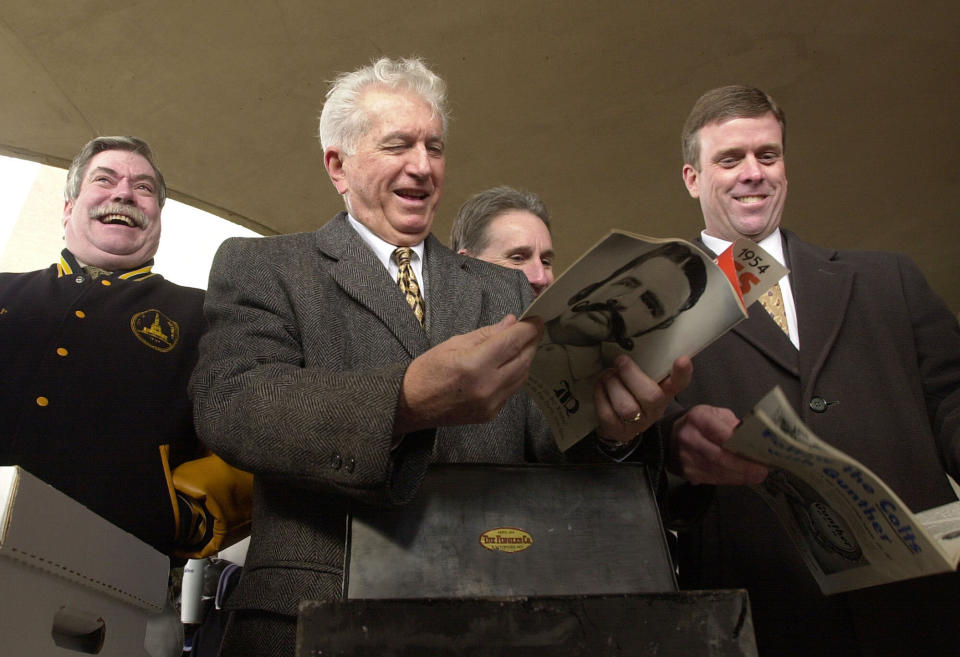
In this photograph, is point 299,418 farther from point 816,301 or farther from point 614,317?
point 816,301

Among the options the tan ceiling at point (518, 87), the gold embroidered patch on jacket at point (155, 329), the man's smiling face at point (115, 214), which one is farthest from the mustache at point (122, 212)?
the tan ceiling at point (518, 87)

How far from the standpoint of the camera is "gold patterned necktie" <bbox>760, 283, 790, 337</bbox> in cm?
172

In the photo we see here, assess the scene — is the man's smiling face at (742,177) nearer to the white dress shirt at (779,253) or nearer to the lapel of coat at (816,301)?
the white dress shirt at (779,253)

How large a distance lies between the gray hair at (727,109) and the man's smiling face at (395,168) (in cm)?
68

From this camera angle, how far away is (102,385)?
1.88m

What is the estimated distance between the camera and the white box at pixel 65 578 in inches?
37.6

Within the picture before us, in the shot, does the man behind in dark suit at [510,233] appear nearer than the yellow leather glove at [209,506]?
No

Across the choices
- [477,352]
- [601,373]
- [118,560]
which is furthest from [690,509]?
[118,560]

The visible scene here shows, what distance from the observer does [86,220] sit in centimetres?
221

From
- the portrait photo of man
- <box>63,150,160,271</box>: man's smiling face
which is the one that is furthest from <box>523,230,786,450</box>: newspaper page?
<box>63,150,160,271</box>: man's smiling face

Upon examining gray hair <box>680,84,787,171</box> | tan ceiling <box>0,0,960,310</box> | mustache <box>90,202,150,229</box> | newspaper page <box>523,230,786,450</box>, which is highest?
tan ceiling <box>0,0,960,310</box>

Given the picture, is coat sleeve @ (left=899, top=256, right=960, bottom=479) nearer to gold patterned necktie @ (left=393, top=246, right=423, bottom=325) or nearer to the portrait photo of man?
the portrait photo of man

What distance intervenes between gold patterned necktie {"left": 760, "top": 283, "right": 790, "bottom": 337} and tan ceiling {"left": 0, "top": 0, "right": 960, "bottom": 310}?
9.77ft

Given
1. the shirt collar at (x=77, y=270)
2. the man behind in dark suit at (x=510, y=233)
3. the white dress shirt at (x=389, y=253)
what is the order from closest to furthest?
the white dress shirt at (x=389, y=253) < the shirt collar at (x=77, y=270) < the man behind in dark suit at (x=510, y=233)
